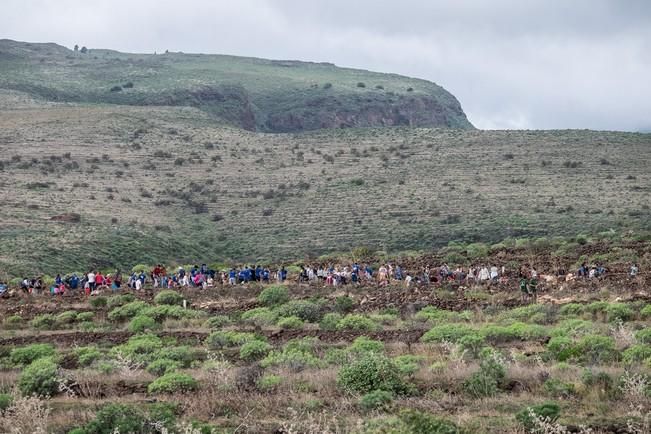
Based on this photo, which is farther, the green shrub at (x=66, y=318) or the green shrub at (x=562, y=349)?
the green shrub at (x=66, y=318)

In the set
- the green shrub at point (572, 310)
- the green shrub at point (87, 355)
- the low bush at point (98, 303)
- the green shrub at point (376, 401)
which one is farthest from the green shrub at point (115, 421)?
the low bush at point (98, 303)

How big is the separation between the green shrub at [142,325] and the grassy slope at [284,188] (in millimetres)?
19729

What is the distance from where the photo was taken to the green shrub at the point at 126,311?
989 inches

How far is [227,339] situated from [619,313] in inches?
374

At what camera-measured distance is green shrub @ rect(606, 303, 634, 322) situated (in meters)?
20.5

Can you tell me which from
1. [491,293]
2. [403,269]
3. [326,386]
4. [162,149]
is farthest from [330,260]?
[162,149]

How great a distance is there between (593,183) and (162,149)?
35.5 meters

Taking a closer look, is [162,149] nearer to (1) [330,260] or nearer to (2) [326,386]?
(1) [330,260]

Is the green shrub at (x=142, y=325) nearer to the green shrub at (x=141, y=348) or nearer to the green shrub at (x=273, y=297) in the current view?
the green shrub at (x=141, y=348)

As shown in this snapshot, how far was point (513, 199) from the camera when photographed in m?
56.3

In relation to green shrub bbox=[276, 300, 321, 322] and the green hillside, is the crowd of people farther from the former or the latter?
the green hillside

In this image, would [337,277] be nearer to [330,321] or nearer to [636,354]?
[330,321]

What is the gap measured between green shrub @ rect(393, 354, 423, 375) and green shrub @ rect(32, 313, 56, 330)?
1280 cm

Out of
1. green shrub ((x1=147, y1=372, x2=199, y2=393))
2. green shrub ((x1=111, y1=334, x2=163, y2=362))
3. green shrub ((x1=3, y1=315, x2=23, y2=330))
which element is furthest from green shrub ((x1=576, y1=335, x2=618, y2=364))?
green shrub ((x1=3, y1=315, x2=23, y2=330))
